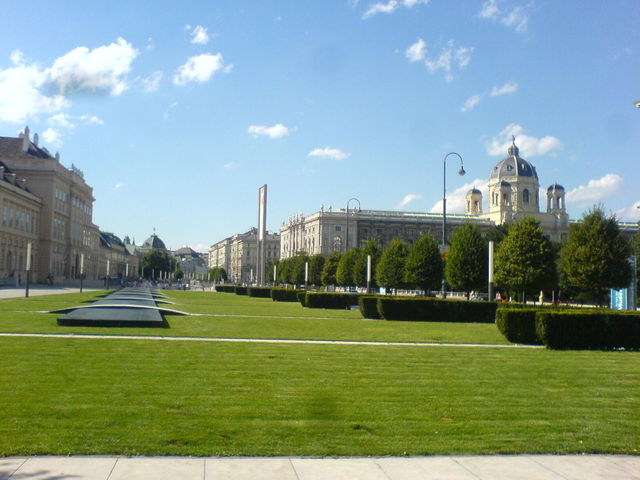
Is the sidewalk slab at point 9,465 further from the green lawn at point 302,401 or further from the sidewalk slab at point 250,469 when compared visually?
the sidewalk slab at point 250,469

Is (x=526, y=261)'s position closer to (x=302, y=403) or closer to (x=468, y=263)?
(x=468, y=263)

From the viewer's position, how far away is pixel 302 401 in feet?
31.1

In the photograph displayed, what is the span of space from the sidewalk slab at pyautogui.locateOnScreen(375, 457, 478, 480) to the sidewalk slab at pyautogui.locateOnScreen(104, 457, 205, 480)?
1969 mm

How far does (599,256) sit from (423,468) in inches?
1132

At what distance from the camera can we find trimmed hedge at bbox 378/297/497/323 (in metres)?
29.2

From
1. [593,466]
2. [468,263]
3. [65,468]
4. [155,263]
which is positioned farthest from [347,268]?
[155,263]

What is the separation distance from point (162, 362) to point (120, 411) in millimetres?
4161

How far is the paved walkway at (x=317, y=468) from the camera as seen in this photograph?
20.4 ft

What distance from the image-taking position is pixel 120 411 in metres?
8.55

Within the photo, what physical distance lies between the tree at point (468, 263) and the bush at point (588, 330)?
23519 millimetres

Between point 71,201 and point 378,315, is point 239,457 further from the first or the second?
point 71,201

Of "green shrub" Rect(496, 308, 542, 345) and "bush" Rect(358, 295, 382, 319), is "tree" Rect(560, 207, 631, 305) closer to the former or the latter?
"bush" Rect(358, 295, 382, 319)

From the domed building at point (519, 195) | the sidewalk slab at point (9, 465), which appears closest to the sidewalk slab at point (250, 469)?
the sidewalk slab at point (9, 465)

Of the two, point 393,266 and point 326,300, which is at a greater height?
point 393,266
